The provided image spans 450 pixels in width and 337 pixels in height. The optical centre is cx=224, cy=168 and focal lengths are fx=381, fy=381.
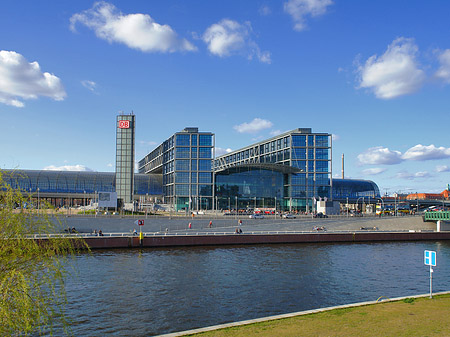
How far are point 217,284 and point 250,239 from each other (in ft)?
115

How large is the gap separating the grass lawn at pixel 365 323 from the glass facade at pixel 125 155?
128301mm

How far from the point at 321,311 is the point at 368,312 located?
262cm

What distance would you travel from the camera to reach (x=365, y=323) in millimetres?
19484

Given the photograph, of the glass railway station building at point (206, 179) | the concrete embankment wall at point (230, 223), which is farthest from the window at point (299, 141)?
the concrete embankment wall at point (230, 223)

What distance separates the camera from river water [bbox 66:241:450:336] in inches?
1073

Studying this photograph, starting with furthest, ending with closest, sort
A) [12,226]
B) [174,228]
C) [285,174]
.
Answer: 1. [285,174]
2. [174,228]
3. [12,226]

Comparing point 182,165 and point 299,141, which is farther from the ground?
point 299,141

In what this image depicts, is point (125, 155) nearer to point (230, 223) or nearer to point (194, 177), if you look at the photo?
point (194, 177)

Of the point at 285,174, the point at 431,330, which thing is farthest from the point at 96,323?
the point at 285,174

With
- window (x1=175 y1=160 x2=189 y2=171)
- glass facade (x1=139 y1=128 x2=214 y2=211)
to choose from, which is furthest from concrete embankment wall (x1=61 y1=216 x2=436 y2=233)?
window (x1=175 y1=160 x2=189 y2=171)

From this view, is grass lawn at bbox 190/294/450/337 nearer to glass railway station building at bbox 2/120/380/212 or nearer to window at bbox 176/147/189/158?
glass railway station building at bbox 2/120/380/212

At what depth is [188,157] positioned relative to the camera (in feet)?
496

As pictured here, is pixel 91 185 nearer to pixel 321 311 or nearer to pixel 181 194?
pixel 181 194

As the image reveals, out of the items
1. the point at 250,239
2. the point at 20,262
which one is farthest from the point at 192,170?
the point at 20,262
